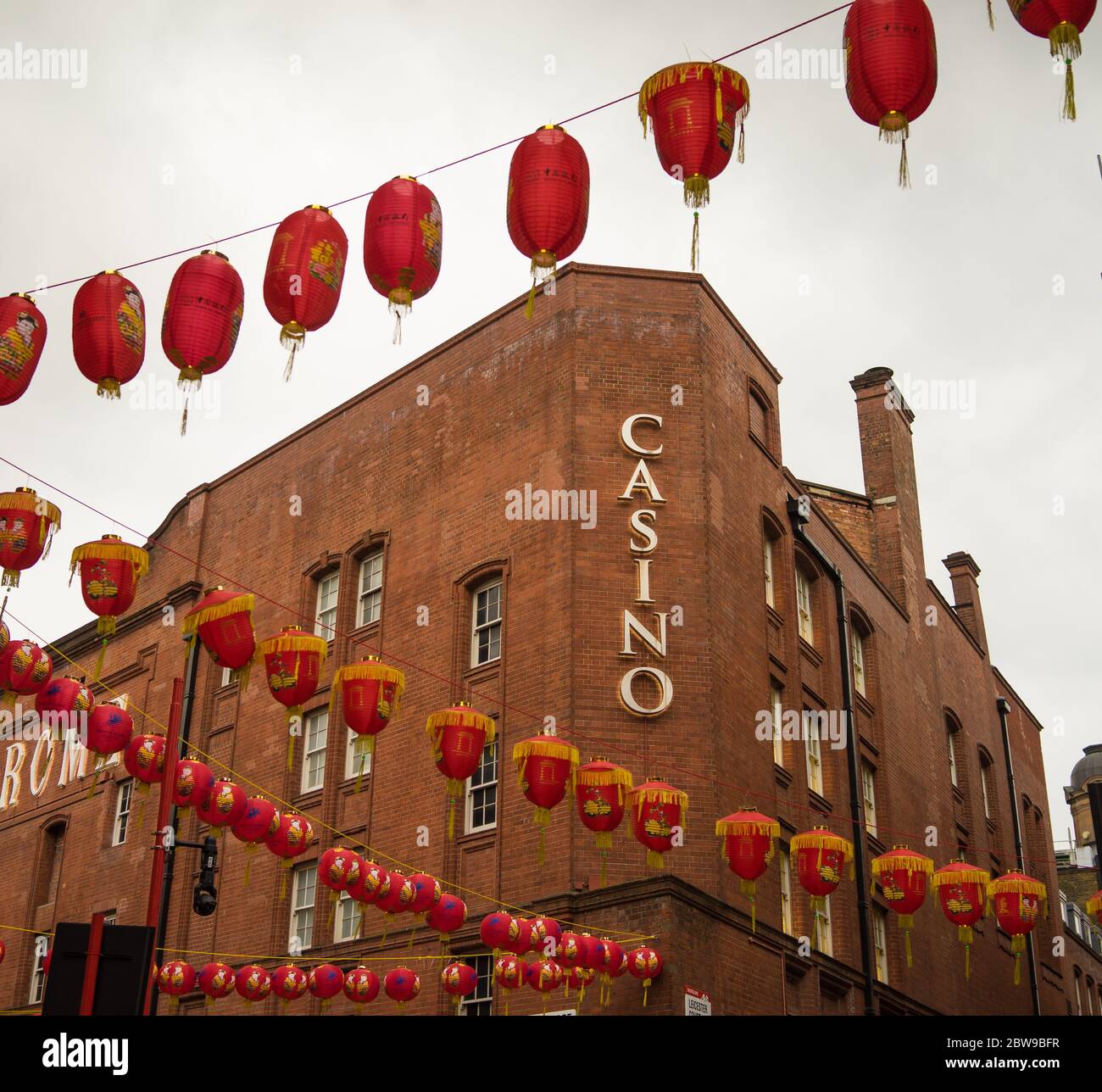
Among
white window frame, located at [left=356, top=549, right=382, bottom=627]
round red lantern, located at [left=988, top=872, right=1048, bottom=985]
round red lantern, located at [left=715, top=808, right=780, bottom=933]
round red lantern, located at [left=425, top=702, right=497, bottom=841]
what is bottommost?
round red lantern, located at [left=988, top=872, right=1048, bottom=985]

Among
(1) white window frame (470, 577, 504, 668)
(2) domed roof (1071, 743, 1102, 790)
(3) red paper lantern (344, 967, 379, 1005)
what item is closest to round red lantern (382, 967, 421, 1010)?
(3) red paper lantern (344, 967, 379, 1005)

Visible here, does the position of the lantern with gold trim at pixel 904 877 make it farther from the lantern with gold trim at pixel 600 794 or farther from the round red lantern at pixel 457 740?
the round red lantern at pixel 457 740

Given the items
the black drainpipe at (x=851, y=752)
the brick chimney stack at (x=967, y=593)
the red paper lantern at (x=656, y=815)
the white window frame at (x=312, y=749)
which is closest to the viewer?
the red paper lantern at (x=656, y=815)

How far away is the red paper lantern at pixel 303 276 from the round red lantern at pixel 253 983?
1089 cm

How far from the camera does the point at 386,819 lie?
2270 cm

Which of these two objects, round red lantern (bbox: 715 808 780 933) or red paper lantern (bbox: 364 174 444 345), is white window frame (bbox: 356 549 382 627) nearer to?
round red lantern (bbox: 715 808 780 933)

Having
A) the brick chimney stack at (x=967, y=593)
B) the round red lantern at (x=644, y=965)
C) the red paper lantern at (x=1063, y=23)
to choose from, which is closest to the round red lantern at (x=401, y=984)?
the round red lantern at (x=644, y=965)

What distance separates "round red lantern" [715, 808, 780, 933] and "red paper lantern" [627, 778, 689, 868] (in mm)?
698

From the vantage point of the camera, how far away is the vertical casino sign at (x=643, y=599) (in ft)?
67.5

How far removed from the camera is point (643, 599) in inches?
839

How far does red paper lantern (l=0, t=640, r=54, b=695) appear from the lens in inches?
576

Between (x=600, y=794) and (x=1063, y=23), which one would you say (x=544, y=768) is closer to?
(x=600, y=794)

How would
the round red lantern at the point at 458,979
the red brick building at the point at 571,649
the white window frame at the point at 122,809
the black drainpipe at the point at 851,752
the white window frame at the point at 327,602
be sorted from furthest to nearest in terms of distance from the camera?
the white window frame at the point at 122,809
the white window frame at the point at 327,602
the black drainpipe at the point at 851,752
the red brick building at the point at 571,649
the round red lantern at the point at 458,979

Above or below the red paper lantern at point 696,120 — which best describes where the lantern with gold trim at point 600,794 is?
below
